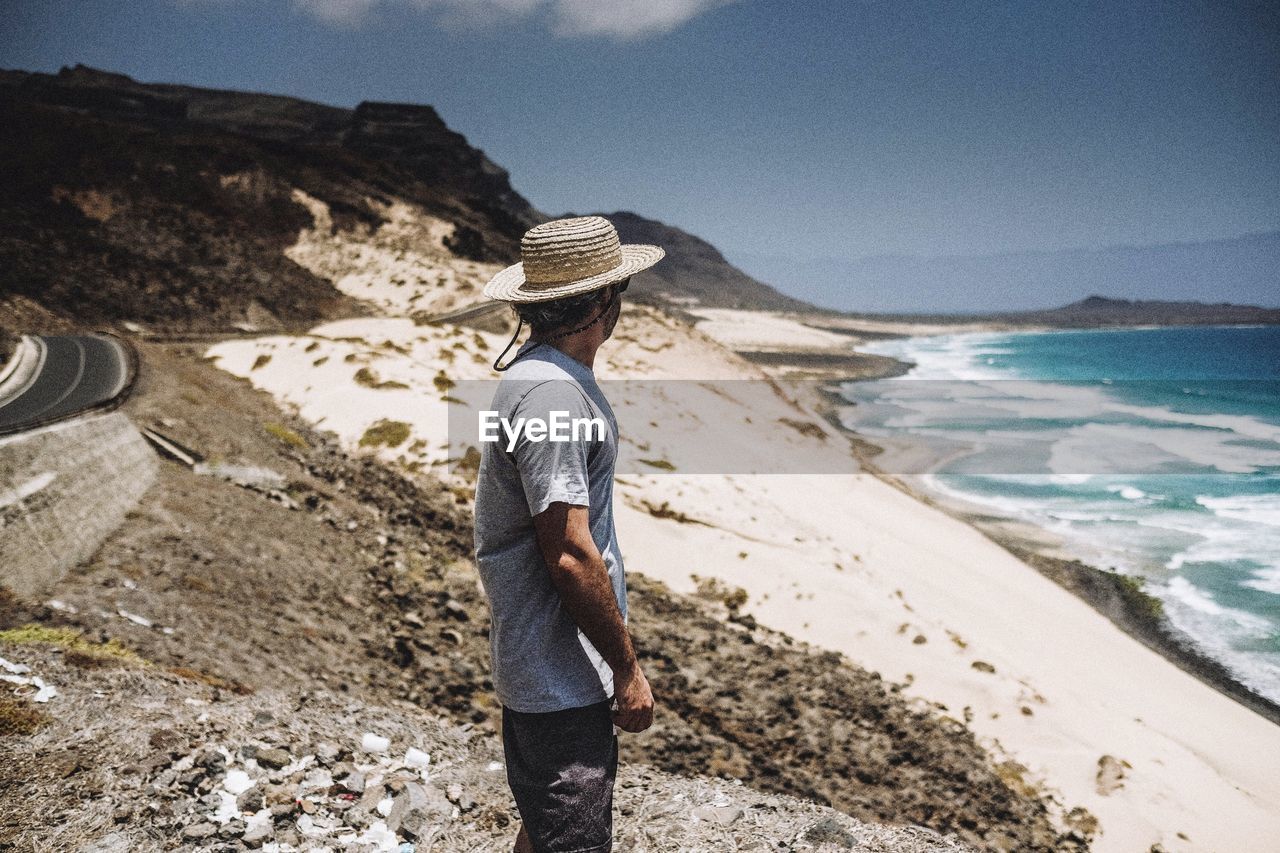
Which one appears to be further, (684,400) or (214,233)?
(214,233)

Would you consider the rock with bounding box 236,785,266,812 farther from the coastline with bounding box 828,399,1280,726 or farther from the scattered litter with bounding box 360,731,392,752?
the coastline with bounding box 828,399,1280,726

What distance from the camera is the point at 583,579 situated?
188 centimetres

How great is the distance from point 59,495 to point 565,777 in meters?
6.85

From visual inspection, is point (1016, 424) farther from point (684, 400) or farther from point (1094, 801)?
point (1094, 801)

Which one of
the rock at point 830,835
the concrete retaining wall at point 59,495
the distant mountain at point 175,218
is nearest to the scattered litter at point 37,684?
the concrete retaining wall at point 59,495

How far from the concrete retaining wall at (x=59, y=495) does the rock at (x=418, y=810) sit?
3811 millimetres

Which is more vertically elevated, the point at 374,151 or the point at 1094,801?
the point at 374,151

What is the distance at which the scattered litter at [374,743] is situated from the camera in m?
4.41

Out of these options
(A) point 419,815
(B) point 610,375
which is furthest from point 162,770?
(B) point 610,375

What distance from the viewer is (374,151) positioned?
7681 centimetres

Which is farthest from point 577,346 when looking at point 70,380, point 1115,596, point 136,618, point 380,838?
point 70,380

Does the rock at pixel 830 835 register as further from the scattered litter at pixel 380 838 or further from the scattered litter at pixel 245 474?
the scattered litter at pixel 245 474

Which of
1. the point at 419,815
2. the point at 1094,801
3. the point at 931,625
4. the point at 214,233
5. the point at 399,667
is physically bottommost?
the point at 1094,801

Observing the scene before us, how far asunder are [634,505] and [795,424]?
46.0ft
